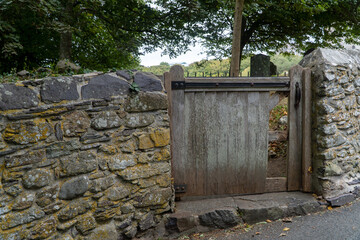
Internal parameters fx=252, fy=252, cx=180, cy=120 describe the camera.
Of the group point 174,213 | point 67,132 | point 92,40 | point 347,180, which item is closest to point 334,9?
point 347,180

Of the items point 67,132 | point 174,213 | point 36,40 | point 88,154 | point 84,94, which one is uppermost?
point 36,40

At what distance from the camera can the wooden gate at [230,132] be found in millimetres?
3180

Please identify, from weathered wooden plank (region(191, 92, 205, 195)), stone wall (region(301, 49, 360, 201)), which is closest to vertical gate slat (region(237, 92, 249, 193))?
weathered wooden plank (region(191, 92, 205, 195))

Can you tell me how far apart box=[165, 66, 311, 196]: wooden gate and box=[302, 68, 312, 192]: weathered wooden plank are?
1cm

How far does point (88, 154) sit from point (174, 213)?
1256 millimetres

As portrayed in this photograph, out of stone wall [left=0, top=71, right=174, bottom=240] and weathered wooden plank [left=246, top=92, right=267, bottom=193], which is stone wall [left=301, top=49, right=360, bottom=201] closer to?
weathered wooden plank [left=246, top=92, right=267, bottom=193]

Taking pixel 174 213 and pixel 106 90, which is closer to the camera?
pixel 106 90

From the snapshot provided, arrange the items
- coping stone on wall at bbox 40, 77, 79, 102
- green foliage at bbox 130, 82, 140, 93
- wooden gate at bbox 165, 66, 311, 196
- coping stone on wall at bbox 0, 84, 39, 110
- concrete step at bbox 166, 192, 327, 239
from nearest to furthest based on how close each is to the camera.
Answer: coping stone on wall at bbox 0, 84, 39, 110
coping stone on wall at bbox 40, 77, 79, 102
green foliage at bbox 130, 82, 140, 93
concrete step at bbox 166, 192, 327, 239
wooden gate at bbox 165, 66, 311, 196

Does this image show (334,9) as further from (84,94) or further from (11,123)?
(11,123)

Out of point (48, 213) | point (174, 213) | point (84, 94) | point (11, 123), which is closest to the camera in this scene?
point (11, 123)

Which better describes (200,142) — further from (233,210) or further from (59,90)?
(59,90)

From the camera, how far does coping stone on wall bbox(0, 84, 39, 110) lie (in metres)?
2.01

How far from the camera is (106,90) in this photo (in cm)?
251

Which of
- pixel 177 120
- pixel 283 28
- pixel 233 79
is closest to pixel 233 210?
pixel 177 120
